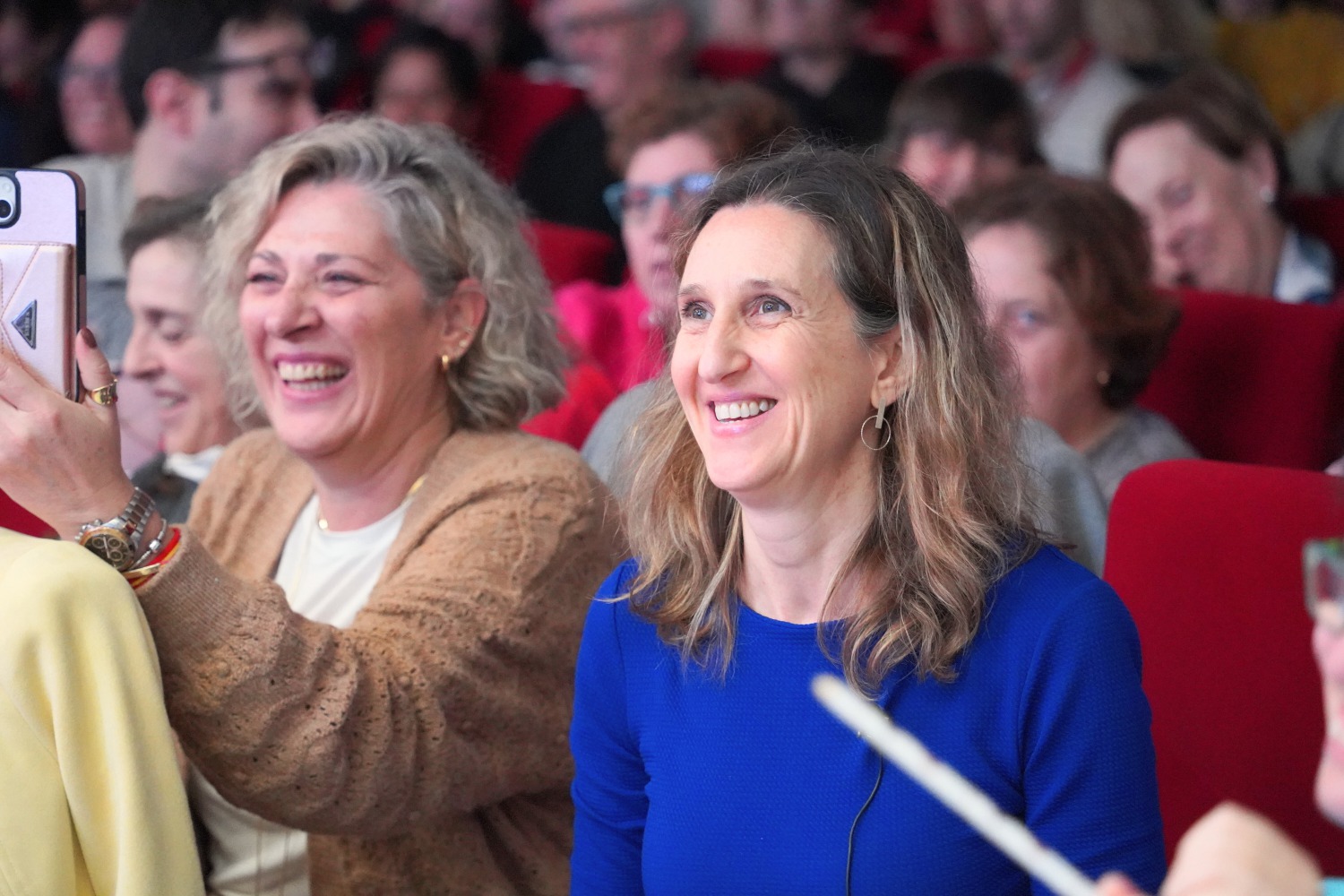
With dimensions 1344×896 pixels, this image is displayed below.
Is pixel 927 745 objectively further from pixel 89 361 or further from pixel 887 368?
pixel 89 361

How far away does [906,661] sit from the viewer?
53.8 inches

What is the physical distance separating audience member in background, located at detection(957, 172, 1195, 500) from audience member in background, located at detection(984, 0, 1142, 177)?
5.02ft

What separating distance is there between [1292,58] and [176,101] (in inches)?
119

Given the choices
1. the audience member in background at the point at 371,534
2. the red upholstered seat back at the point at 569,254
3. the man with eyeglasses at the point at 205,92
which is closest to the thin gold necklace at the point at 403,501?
the audience member in background at the point at 371,534

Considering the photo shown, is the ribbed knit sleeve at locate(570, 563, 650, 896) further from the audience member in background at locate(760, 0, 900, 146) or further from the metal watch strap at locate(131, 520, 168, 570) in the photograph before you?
the audience member in background at locate(760, 0, 900, 146)

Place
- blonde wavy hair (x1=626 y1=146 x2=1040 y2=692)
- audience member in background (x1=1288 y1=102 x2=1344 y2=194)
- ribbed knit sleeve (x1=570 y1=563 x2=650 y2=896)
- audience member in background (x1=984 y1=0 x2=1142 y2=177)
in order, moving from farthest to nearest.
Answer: audience member in background (x1=984 y1=0 x2=1142 y2=177) → audience member in background (x1=1288 y1=102 x2=1344 y2=194) → ribbed knit sleeve (x1=570 y1=563 x2=650 y2=896) → blonde wavy hair (x1=626 y1=146 x2=1040 y2=692)

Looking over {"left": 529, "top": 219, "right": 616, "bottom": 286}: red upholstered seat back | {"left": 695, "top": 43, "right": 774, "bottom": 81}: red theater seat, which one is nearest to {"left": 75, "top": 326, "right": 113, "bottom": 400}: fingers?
{"left": 529, "top": 219, "right": 616, "bottom": 286}: red upholstered seat back

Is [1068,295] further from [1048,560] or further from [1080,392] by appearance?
[1048,560]

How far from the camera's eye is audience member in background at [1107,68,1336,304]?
3051mm

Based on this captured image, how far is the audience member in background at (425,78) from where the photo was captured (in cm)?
443

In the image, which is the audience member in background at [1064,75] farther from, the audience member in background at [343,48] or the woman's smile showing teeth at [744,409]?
the woman's smile showing teeth at [744,409]

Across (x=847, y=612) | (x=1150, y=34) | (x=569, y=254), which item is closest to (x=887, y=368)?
(x=847, y=612)

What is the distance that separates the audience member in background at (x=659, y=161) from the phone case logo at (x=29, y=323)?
5.09 ft

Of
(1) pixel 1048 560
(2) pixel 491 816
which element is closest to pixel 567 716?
(2) pixel 491 816
